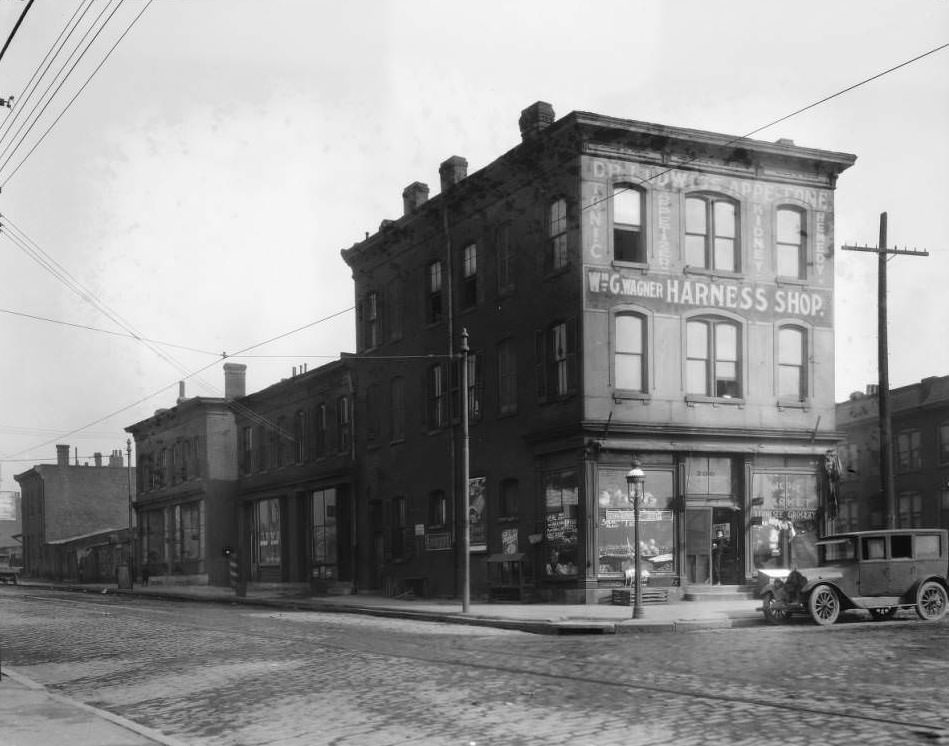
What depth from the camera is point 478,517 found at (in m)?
33.2

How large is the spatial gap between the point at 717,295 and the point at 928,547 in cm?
991

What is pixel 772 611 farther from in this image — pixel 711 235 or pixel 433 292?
pixel 433 292

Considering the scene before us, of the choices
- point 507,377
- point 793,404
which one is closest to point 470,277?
point 507,377

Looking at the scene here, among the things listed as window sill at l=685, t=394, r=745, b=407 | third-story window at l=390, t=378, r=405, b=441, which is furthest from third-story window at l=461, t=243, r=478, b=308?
window sill at l=685, t=394, r=745, b=407

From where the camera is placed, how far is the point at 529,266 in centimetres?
3127

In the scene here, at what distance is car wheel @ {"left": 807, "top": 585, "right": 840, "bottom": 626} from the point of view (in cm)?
2105

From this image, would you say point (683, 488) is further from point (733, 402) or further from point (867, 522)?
point (867, 522)

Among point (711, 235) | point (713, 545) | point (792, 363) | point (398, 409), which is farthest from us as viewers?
point (398, 409)

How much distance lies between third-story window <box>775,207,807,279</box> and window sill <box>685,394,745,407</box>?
3829 millimetres

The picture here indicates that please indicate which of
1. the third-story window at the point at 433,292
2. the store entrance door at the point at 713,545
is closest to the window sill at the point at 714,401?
the store entrance door at the point at 713,545

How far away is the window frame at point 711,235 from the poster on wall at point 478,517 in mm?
8826

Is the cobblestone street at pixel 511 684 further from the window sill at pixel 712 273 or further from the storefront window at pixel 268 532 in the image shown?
the storefront window at pixel 268 532

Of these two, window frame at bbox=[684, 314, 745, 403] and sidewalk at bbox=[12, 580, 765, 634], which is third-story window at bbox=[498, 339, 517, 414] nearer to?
window frame at bbox=[684, 314, 745, 403]

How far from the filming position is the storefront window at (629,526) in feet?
93.0
